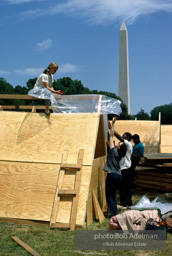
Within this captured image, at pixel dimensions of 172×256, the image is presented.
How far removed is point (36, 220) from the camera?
5.99 meters

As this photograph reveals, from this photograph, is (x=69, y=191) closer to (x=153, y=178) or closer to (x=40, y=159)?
(x=40, y=159)

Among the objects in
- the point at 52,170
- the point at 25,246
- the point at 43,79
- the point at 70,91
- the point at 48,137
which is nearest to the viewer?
the point at 25,246

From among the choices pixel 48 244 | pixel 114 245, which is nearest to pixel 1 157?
pixel 48 244

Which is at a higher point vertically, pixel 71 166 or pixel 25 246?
pixel 71 166

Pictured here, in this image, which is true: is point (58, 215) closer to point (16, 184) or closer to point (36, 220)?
point (36, 220)

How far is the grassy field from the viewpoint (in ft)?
15.3

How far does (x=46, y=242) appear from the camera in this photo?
200 inches

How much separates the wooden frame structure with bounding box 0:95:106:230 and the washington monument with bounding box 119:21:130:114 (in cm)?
3506

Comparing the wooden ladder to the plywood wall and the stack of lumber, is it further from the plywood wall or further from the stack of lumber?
the stack of lumber

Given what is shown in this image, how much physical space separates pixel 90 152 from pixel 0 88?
35184 mm

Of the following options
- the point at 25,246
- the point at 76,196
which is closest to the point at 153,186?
the point at 76,196

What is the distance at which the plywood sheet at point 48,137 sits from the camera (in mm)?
6637

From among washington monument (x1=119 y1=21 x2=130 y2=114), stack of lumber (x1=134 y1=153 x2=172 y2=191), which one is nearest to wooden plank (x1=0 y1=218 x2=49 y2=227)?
stack of lumber (x1=134 y1=153 x2=172 y2=191)

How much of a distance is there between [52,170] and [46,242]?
1.67 m
